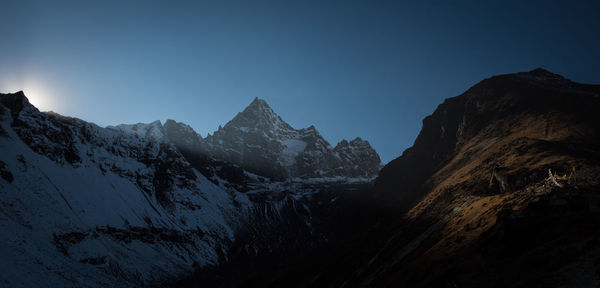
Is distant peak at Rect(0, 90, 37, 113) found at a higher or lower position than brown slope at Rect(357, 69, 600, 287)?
higher

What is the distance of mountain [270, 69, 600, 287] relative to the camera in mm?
28078

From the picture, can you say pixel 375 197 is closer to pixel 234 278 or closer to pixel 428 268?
pixel 234 278

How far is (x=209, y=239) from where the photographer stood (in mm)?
197125

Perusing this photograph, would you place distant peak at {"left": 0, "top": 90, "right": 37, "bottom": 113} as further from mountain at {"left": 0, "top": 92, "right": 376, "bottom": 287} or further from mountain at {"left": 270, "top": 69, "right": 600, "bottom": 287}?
mountain at {"left": 270, "top": 69, "right": 600, "bottom": 287}

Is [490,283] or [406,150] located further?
[406,150]

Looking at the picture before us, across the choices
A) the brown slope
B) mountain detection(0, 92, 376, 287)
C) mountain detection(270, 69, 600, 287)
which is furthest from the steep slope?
the brown slope

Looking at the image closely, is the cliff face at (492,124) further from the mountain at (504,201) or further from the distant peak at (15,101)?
the distant peak at (15,101)

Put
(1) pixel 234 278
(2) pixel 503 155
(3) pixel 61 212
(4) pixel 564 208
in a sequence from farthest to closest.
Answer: (1) pixel 234 278
(3) pixel 61 212
(2) pixel 503 155
(4) pixel 564 208

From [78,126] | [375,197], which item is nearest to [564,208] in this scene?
[375,197]

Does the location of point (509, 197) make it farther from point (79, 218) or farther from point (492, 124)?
point (79, 218)

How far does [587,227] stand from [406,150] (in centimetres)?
16877

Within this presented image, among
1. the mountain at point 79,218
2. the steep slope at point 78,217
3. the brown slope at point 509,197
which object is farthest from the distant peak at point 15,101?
the brown slope at point 509,197

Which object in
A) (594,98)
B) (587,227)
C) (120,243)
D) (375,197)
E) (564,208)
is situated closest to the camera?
(587,227)

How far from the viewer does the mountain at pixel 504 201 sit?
92.1 feet
